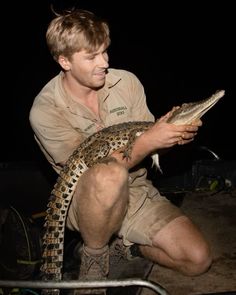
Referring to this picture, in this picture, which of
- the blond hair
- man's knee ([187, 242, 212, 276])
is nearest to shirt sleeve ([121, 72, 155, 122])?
the blond hair

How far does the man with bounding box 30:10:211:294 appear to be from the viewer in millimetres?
3334

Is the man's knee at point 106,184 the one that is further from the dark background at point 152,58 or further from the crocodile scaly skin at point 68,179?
the dark background at point 152,58

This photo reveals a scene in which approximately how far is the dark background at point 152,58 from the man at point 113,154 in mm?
7037

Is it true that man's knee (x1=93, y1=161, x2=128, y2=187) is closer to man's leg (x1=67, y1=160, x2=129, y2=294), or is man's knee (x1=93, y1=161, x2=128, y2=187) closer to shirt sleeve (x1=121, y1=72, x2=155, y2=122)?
man's leg (x1=67, y1=160, x2=129, y2=294)

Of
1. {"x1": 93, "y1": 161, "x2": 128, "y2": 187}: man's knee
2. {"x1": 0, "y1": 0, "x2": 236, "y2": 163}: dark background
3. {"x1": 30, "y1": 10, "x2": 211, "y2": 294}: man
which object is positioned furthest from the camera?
{"x1": 0, "y1": 0, "x2": 236, "y2": 163}: dark background

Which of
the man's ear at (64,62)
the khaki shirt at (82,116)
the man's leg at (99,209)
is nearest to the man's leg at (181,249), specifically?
the khaki shirt at (82,116)

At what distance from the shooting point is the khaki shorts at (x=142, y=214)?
12.4ft

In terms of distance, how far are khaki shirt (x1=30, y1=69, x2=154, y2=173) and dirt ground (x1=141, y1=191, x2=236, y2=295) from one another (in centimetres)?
131

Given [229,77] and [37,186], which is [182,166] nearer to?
[37,186]

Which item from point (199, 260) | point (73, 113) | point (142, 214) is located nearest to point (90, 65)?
point (73, 113)

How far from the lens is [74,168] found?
3766 mm

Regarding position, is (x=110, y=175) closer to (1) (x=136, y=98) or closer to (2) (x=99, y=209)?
(2) (x=99, y=209)

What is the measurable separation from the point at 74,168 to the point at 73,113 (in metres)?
0.51

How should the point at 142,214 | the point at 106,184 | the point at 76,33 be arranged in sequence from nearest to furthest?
the point at 106,184 < the point at 76,33 < the point at 142,214
